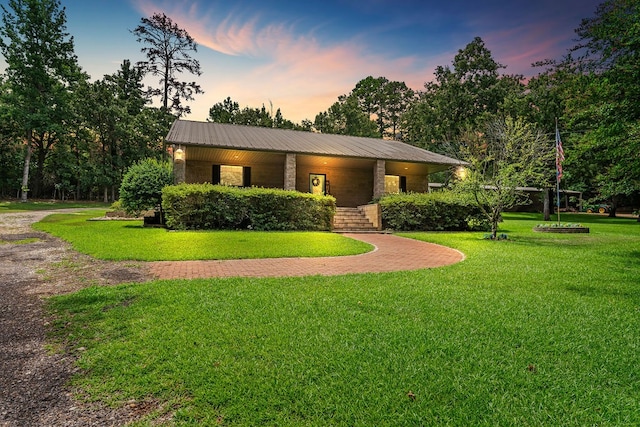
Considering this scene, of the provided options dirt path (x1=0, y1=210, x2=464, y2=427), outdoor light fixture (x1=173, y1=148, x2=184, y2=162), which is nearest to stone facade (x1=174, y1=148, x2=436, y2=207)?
outdoor light fixture (x1=173, y1=148, x2=184, y2=162)

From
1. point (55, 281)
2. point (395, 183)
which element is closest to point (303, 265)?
point (55, 281)

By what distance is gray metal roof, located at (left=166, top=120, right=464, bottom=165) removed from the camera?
15299 mm

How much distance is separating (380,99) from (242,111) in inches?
774

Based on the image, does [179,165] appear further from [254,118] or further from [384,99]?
[384,99]

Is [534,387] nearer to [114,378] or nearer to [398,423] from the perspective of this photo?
[398,423]

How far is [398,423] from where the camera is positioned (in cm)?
185

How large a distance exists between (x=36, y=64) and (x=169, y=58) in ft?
34.5

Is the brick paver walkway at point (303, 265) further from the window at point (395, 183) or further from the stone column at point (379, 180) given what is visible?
the window at point (395, 183)

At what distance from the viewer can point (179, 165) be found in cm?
1448

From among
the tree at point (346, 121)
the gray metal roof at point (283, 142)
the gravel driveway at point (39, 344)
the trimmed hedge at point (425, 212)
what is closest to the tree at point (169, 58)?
the tree at point (346, 121)

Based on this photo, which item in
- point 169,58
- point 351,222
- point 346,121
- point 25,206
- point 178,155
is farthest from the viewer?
point 346,121

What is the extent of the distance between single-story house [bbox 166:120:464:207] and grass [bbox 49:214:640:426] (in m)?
11.7

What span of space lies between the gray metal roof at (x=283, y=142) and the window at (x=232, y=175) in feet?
5.98

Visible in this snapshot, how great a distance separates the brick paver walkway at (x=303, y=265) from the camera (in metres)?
5.70
